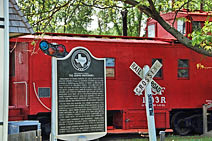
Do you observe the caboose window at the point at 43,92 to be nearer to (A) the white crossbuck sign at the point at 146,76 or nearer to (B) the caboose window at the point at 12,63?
(B) the caboose window at the point at 12,63

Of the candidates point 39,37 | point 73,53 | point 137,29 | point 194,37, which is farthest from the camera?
point 137,29

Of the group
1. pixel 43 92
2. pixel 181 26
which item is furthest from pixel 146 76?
pixel 181 26

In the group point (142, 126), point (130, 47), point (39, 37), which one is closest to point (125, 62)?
point (130, 47)

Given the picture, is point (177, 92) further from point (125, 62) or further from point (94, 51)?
point (94, 51)

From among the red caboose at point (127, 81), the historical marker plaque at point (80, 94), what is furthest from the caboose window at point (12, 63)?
the historical marker plaque at point (80, 94)

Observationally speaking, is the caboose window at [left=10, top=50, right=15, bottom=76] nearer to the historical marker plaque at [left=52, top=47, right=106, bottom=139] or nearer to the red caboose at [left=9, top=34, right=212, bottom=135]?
the red caboose at [left=9, top=34, right=212, bottom=135]

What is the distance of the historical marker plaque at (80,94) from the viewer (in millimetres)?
8836

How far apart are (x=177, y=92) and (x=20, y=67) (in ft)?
19.7

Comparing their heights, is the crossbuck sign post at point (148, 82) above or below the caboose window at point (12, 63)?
below

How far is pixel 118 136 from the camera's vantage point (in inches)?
671

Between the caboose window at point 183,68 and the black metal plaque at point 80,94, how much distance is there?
326 inches

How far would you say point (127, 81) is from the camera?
16062 mm

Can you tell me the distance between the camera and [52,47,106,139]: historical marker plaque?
8.84m

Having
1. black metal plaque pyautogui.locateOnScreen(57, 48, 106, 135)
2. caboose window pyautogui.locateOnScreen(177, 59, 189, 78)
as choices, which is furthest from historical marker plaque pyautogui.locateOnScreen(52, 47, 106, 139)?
caboose window pyautogui.locateOnScreen(177, 59, 189, 78)
